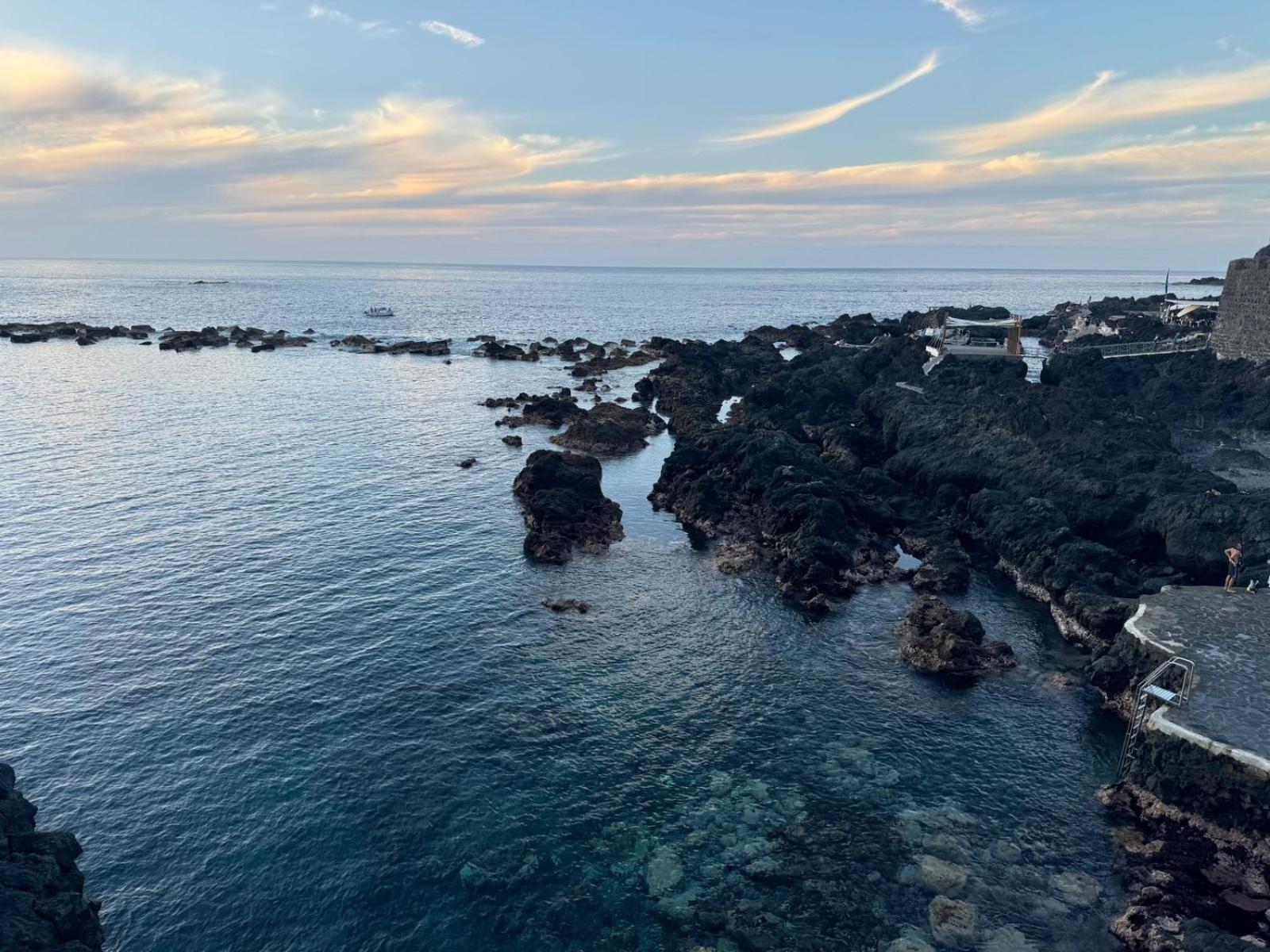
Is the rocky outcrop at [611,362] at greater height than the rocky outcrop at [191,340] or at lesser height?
lesser

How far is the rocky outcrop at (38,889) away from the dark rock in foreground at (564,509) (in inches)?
1240

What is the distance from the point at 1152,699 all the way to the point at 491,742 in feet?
94.8

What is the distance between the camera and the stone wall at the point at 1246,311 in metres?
84.4

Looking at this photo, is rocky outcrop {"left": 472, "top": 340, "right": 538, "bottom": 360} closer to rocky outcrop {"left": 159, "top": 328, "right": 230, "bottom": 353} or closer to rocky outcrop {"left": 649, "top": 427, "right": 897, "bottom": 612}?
rocky outcrop {"left": 159, "top": 328, "right": 230, "bottom": 353}

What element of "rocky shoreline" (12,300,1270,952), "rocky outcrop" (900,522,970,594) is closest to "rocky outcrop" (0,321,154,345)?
"rocky shoreline" (12,300,1270,952)

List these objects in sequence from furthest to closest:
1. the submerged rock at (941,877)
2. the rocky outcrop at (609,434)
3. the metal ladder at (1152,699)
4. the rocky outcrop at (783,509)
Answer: the rocky outcrop at (609,434) < the rocky outcrop at (783,509) < the metal ladder at (1152,699) < the submerged rock at (941,877)

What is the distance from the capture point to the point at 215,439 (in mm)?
79938

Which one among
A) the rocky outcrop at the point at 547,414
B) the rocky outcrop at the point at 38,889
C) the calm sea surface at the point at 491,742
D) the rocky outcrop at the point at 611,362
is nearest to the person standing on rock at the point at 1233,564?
the calm sea surface at the point at 491,742

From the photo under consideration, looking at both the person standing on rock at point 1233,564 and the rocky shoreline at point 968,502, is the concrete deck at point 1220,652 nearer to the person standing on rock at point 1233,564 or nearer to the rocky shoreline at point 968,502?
the person standing on rock at point 1233,564

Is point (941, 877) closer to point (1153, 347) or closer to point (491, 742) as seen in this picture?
point (491, 742)

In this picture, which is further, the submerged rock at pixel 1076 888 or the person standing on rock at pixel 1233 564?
the person standing on rock at pixel 1233 564

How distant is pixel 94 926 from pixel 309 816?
7.22m

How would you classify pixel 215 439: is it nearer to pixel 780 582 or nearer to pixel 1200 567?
pixel 780 582

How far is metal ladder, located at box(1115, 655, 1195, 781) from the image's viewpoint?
29984mm
